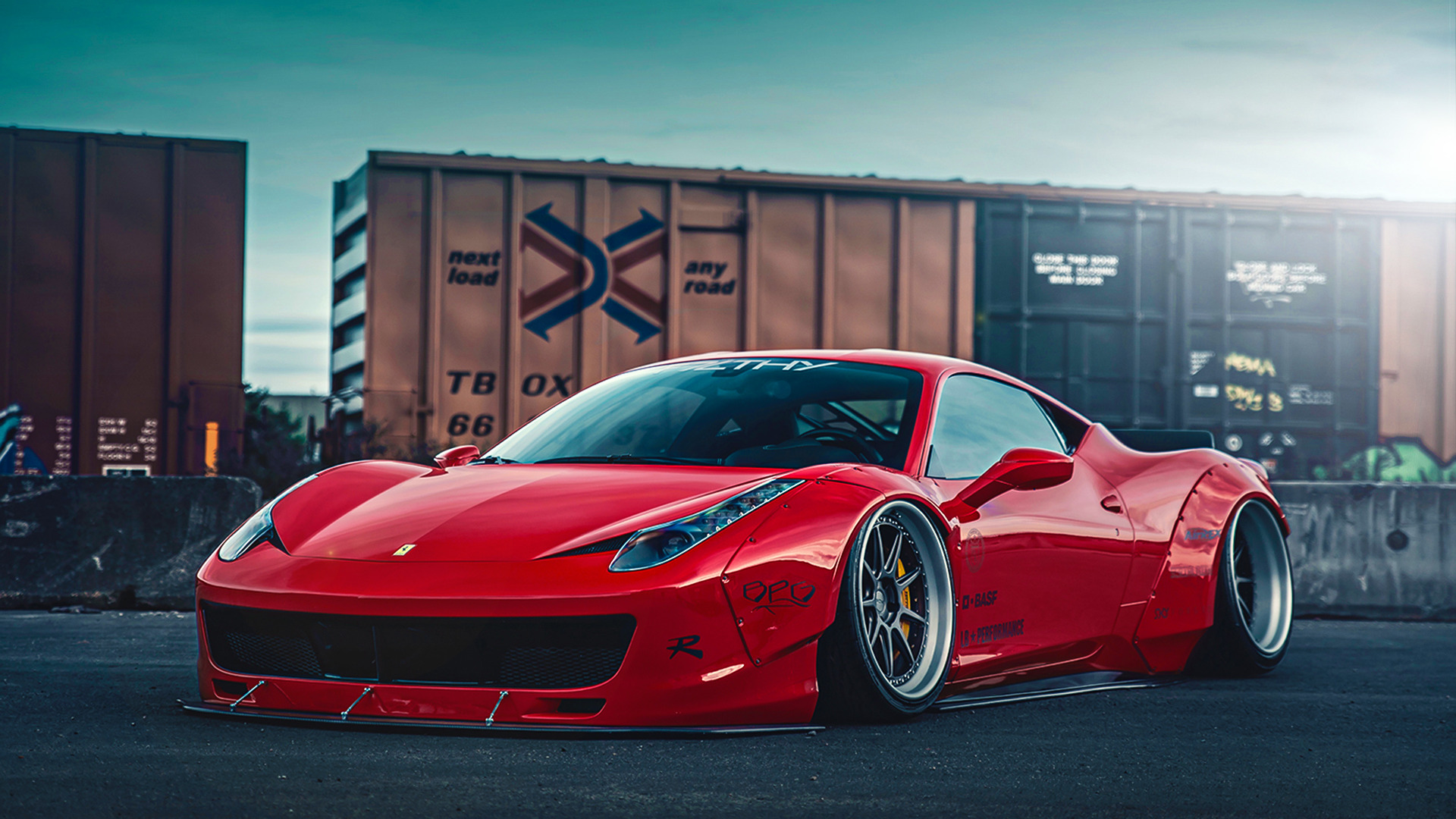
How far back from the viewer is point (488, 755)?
326 centimetres

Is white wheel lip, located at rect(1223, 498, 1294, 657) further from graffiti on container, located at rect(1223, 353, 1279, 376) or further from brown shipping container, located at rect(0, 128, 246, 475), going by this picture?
brown shipping container, located at rect(0, 128, 246, 475)

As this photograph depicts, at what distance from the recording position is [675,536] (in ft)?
11.4

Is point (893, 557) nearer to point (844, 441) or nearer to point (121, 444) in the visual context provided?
point (844, 441)

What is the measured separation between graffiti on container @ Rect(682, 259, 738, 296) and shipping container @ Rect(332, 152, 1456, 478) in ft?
0.06

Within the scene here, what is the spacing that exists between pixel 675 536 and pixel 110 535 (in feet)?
A: 16.0

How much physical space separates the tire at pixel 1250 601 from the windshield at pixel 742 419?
161cm

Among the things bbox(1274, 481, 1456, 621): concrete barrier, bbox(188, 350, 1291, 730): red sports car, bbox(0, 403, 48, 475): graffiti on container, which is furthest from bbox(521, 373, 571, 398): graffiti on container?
bbox(188, 350, 1291, 730): red sports car

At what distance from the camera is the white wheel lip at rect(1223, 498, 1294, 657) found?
18.5 feet

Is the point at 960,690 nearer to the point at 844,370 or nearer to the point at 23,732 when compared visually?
the point at 844,370

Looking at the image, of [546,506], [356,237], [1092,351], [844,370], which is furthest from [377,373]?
[546,506]

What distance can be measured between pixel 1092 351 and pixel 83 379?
7.97 meters

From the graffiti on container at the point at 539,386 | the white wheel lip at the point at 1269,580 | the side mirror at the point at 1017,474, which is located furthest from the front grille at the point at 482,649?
the graffiti on container at the point at 539,386

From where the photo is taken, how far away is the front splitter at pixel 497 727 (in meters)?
3.25

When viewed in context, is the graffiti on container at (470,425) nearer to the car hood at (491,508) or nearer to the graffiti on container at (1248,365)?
the graffiti on container at (1248,365)
